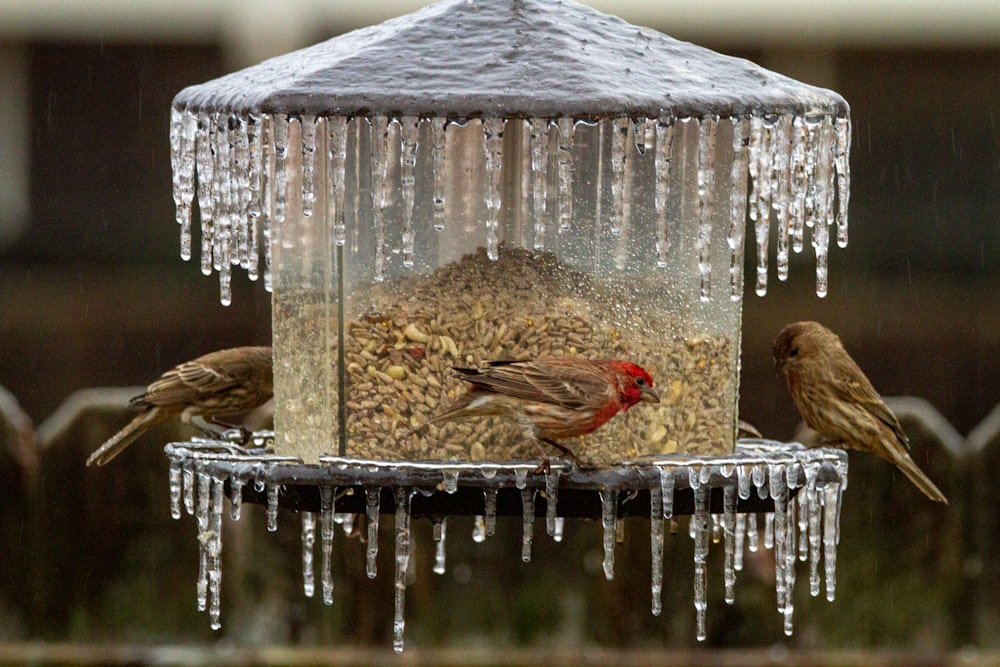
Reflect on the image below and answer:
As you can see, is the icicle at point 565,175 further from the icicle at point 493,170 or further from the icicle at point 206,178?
the icicle at point 206,178

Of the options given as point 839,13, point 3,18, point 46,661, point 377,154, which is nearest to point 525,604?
point 46,661

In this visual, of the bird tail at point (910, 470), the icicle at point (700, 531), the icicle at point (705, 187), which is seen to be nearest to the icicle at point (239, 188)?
the icicle at point (705, 187)

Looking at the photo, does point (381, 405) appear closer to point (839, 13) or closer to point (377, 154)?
point (377, 154)

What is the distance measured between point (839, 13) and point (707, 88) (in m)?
11.4

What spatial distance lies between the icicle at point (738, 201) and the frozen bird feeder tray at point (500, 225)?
13 millimetres

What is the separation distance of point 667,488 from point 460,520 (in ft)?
15.0

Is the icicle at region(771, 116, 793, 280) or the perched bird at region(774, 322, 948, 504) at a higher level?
the icicle at region(771, 116, 793, 280)

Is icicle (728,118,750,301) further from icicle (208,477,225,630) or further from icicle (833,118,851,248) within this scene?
icicle (208,477,225,630)

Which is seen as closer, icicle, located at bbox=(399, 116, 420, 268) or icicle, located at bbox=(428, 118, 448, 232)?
icicle, located at bbox=(399, 116, 420, 268)

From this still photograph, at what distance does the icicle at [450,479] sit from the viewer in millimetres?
5512

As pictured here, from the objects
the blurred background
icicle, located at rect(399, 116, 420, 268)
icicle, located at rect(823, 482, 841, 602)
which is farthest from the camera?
the blurred background

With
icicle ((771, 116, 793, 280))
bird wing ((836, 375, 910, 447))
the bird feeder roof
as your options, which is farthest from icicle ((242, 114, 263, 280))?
bird wing ((836, 375, 910, 447))

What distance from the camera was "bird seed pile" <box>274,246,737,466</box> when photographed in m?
6.01

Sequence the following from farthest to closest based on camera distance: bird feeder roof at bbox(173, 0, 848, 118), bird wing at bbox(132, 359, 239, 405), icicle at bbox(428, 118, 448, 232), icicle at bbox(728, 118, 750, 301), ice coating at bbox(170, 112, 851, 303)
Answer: bird wing at bbox(132, 359, 239, 405) < icicle at bbox(728, 118, 750, 301) < ice coating at bbox(170, 112, 851, 303) < icicle at bbox(428, 118, 448, 232) < bird feeder roof at bbox(173, 0, 848, 118)
